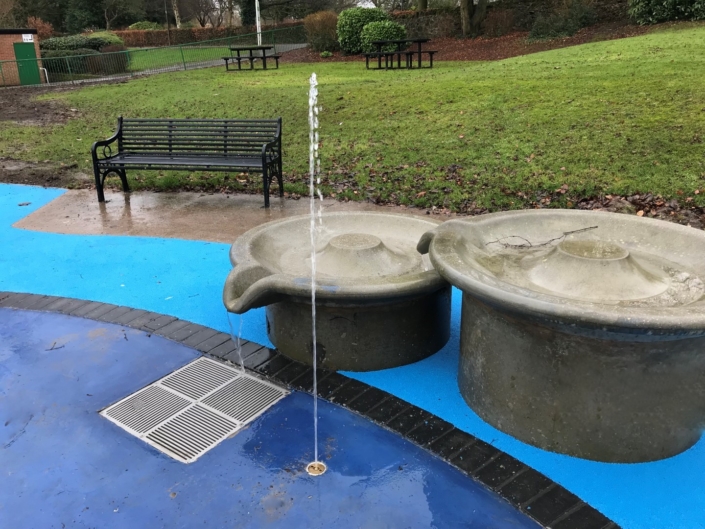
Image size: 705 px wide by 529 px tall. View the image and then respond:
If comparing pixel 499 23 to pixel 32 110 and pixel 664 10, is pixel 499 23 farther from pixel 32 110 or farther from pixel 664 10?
pixel 32 110

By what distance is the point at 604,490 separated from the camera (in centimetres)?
285

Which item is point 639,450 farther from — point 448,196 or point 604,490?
point 448,196

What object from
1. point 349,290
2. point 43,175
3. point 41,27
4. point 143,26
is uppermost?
point 143,26

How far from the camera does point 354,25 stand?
2720 cm

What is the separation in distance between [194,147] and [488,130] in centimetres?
475

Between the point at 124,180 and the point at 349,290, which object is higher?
the point at 349,290

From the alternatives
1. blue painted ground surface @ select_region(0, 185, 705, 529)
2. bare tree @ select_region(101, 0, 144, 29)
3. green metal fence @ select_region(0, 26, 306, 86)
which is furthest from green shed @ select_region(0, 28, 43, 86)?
bare tree @ select_region(101, 0, 144, 29)

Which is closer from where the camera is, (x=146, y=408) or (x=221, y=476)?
(x=221, y=476)

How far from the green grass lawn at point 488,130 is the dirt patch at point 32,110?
59cm

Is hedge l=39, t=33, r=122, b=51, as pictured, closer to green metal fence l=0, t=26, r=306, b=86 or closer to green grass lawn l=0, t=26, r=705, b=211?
green metal fence l=0, t=26, r=306, b=86

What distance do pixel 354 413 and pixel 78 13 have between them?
5151 cm

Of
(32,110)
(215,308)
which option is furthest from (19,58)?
(215,308)

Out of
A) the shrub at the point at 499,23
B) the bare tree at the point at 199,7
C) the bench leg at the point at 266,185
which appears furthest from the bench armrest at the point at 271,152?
the bare tree at the point at 199,7

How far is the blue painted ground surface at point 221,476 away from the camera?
8.84 feet
